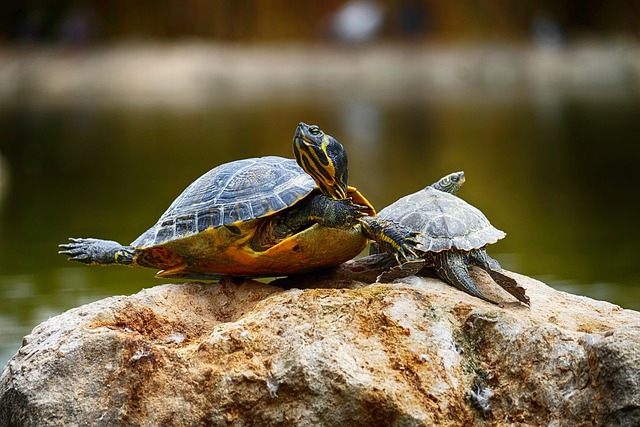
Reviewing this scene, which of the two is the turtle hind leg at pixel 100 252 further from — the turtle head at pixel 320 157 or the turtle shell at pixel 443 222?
the turtle shell at pixel 443 222

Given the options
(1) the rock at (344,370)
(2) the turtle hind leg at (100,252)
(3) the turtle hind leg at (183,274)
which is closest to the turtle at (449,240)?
(1) the rock at (344,370)

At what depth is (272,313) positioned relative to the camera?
3.21 metres

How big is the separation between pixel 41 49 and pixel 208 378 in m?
26.0

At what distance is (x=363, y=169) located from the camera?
42.5 feet

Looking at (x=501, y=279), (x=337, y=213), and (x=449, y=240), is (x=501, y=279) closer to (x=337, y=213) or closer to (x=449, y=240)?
(x=449, y=240)

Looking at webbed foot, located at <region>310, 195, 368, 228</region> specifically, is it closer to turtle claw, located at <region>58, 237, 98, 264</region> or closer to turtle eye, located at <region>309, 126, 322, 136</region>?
turtle eye, located at <region>309, 126, 322, 136</region>

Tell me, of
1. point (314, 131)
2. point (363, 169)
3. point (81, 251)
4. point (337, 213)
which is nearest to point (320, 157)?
point (314, 131)

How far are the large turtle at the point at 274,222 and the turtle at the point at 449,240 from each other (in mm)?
102

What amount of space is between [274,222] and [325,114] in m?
16.0

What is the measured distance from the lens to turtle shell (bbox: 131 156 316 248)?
358 cm

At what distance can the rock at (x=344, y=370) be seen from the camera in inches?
118

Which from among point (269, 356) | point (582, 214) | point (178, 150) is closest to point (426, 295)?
point (269, 356)

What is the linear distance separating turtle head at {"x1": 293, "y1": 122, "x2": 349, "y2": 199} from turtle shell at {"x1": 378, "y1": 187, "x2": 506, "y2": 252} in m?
0.36

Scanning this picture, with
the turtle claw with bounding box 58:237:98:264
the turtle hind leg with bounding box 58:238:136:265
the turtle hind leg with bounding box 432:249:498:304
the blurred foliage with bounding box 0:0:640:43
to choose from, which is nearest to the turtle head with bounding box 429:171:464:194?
the turtle hind leg with bounding box 432:249:498:304
